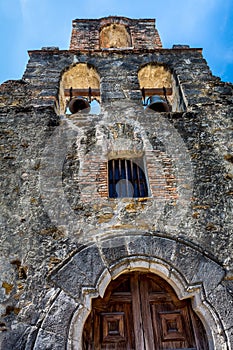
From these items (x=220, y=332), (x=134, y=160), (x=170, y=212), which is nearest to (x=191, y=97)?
(x=134, y=160)

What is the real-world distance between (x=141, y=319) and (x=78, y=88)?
476 cm

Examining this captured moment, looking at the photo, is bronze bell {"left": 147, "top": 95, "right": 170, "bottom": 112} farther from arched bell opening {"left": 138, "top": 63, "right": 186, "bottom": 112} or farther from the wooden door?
the wooden door

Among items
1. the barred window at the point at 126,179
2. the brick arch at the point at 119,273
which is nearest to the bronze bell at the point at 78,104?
the barred window at the point at 126,179

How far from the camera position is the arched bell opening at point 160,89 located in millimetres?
5711

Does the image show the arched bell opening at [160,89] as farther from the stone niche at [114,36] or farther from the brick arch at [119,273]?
the brick arch at [119,273]

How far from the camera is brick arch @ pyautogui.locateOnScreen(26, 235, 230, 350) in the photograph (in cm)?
328

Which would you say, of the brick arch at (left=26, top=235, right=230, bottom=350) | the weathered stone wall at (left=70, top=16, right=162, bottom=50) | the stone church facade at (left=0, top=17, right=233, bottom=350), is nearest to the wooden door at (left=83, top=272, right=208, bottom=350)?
the stone church facade at (left=0, top=17, right=233, bottom=350)

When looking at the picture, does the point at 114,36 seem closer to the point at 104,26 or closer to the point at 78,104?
the point at 104,26

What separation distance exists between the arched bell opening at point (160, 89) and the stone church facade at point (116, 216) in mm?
57

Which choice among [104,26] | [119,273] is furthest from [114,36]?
[119,273]

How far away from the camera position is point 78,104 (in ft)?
19.1

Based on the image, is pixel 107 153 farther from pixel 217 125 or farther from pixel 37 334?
pixel 37 334

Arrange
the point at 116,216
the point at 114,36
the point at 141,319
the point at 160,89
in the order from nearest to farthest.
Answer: the point at 141,319 → the point at 116,216 → the point at 160,89 → the point at 114,36

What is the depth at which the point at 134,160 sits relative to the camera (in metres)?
4.93
